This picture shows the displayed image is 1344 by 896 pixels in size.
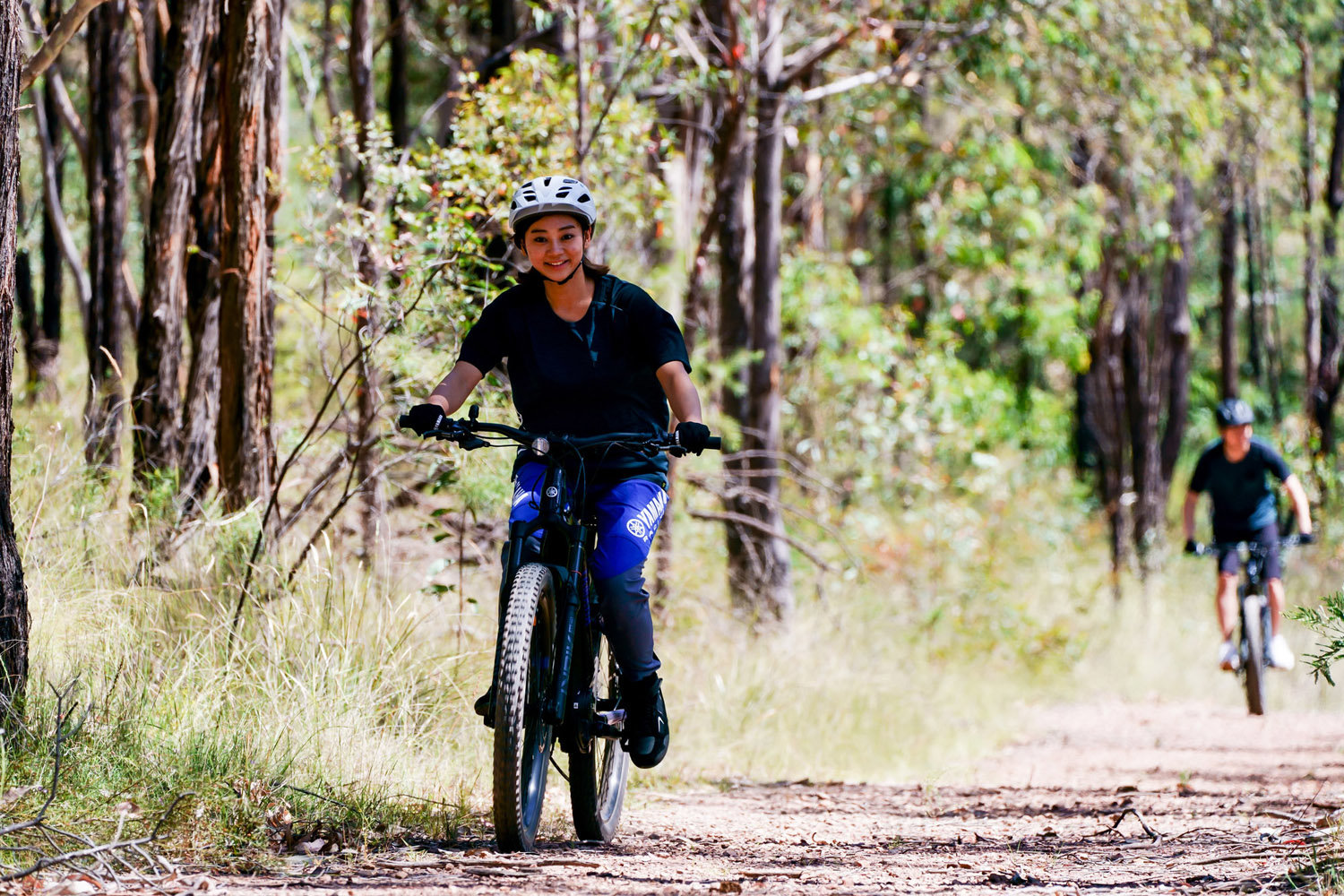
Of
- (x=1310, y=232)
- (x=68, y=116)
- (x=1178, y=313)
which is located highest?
(x=1310, y=232)

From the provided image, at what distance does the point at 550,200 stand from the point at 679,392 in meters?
0.83

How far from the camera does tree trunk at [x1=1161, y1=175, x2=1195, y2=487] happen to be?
1931cm

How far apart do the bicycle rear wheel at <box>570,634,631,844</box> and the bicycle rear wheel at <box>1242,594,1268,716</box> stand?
23.0 feet

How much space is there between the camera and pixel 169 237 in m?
8.74

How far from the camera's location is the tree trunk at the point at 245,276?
309 inches

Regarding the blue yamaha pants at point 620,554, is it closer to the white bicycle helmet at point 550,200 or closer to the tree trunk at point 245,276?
the white bicycle helmet at point 550,200

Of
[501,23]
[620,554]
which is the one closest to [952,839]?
[620,554]

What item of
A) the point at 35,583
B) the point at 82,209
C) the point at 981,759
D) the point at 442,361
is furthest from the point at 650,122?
the point at 82,209

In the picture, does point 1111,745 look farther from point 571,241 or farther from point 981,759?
point 571,241

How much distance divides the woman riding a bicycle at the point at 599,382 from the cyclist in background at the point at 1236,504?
7054 mm

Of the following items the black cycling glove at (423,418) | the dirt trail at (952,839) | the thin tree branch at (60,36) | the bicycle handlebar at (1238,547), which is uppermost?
the thin tree branch at (60,36)

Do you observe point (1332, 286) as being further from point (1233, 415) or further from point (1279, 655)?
point (1279, 655)

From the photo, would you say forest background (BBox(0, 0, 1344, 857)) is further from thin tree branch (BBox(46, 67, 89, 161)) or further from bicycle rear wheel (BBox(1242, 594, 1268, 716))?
bicycle rear wheel (BBox(1242, 594, 1268, 716))

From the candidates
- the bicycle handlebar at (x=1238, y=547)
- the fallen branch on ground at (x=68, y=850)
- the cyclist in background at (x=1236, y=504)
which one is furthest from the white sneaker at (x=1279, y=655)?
the fallen branch on ground at (x=68, y=850)
